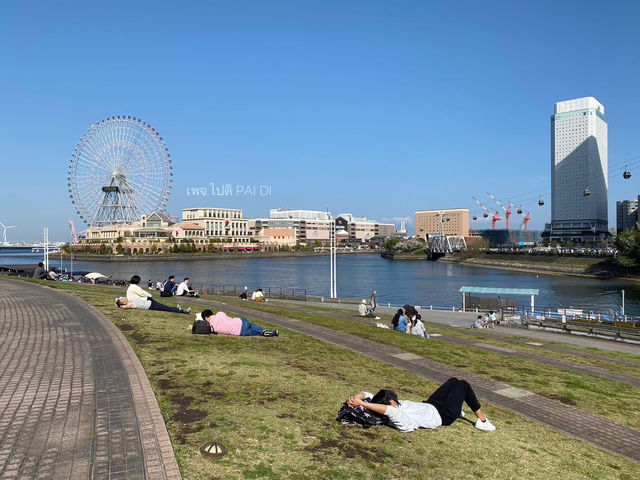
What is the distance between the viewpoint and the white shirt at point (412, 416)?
273 inches

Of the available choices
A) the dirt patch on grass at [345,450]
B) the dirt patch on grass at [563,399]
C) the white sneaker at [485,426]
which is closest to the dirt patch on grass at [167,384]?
the dirt patch on grass at [345,450]

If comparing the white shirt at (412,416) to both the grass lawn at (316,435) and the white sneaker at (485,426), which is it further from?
the white sneaker at (485,426)

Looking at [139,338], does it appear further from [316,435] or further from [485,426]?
[485,426]

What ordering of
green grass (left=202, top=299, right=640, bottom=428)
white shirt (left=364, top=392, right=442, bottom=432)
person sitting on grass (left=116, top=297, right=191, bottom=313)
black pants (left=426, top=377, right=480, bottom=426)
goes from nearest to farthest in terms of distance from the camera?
white shirt (left=364, top=392, right=442, bottom=432)
black pants (left=426, top=377, right=480, bottom=426)
green grass (left=202, top=299, right=640, bottom=428)
person sitting on grass (left=116, top=297, right=191, bottom=313)

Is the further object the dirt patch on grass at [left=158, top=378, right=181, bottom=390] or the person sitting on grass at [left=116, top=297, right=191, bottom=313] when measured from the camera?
the person sitting on grass at [left=116, top=297, right=191, bottom=313]

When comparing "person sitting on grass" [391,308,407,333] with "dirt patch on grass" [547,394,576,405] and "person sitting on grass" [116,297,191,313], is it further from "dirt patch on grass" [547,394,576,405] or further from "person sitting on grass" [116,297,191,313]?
"dirt patch on grass" [547,394,576,405]

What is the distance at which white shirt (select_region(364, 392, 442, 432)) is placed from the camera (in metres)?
6.95

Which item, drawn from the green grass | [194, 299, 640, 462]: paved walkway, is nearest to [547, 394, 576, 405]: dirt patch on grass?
the green grass

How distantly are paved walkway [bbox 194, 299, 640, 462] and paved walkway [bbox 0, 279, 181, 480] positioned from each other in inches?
243

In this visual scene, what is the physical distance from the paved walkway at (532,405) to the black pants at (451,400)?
179 cm

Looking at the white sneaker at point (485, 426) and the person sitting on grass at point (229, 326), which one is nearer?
the white sneaker at point (485, 426)

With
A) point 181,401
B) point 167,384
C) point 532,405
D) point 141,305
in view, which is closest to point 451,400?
point 532,405

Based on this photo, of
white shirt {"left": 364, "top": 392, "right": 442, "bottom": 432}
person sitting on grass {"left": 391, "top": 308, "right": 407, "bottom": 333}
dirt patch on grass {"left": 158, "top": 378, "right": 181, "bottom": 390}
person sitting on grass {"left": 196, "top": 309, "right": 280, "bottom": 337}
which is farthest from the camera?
person sitting on grass {"left": 391, "top": 308, "right": 407, "bottom": 333}

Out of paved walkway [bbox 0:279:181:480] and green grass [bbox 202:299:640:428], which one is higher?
paved walkway [bbox 0:279:181:480]
